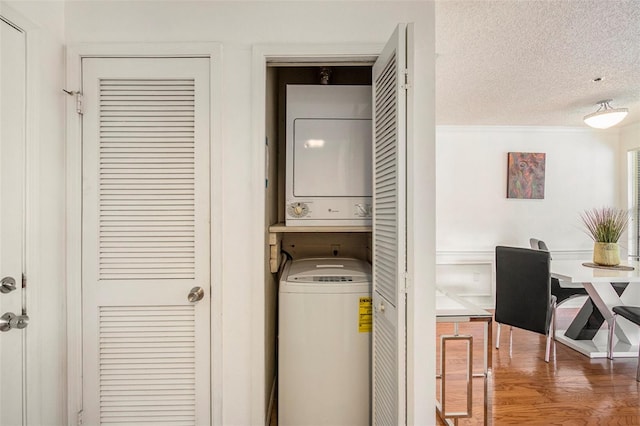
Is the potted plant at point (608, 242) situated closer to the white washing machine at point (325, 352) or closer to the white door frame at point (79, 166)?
the white washing machine at point (325, 352)

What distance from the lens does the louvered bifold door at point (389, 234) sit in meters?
1.17

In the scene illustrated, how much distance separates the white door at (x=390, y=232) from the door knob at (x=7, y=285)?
Result: 4.77ft

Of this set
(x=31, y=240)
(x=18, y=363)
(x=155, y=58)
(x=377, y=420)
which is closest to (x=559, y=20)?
(x=155, y=58)

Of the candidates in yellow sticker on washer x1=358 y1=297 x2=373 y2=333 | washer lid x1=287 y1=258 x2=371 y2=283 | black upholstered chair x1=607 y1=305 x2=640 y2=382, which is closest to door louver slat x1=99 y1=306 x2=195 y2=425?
washer lid x1=287 y1=258 x2=371 y2=283

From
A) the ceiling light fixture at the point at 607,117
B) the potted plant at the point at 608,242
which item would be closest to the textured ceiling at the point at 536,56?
the ceiling light fixture at the point at 607,117

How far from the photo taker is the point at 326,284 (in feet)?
5.31

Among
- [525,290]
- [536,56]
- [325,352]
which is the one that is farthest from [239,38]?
[525,290]

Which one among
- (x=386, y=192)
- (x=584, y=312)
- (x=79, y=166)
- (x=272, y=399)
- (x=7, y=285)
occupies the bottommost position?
(x=272, y=399)

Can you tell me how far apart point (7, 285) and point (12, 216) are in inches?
10.2

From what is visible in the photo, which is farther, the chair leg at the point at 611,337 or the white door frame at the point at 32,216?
the chair leg at the point at 611,337

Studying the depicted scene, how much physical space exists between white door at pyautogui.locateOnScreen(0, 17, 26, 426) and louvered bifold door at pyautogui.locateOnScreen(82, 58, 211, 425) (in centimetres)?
22

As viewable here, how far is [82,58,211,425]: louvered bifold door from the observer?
145 cm

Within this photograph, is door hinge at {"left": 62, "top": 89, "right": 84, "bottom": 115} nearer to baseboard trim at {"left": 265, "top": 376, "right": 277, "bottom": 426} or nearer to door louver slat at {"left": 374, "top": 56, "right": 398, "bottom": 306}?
door louver slat at {"left": 374, "top": 56, "right": 398, "bottom": 306}

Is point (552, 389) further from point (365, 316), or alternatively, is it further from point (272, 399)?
point (272, 399)
